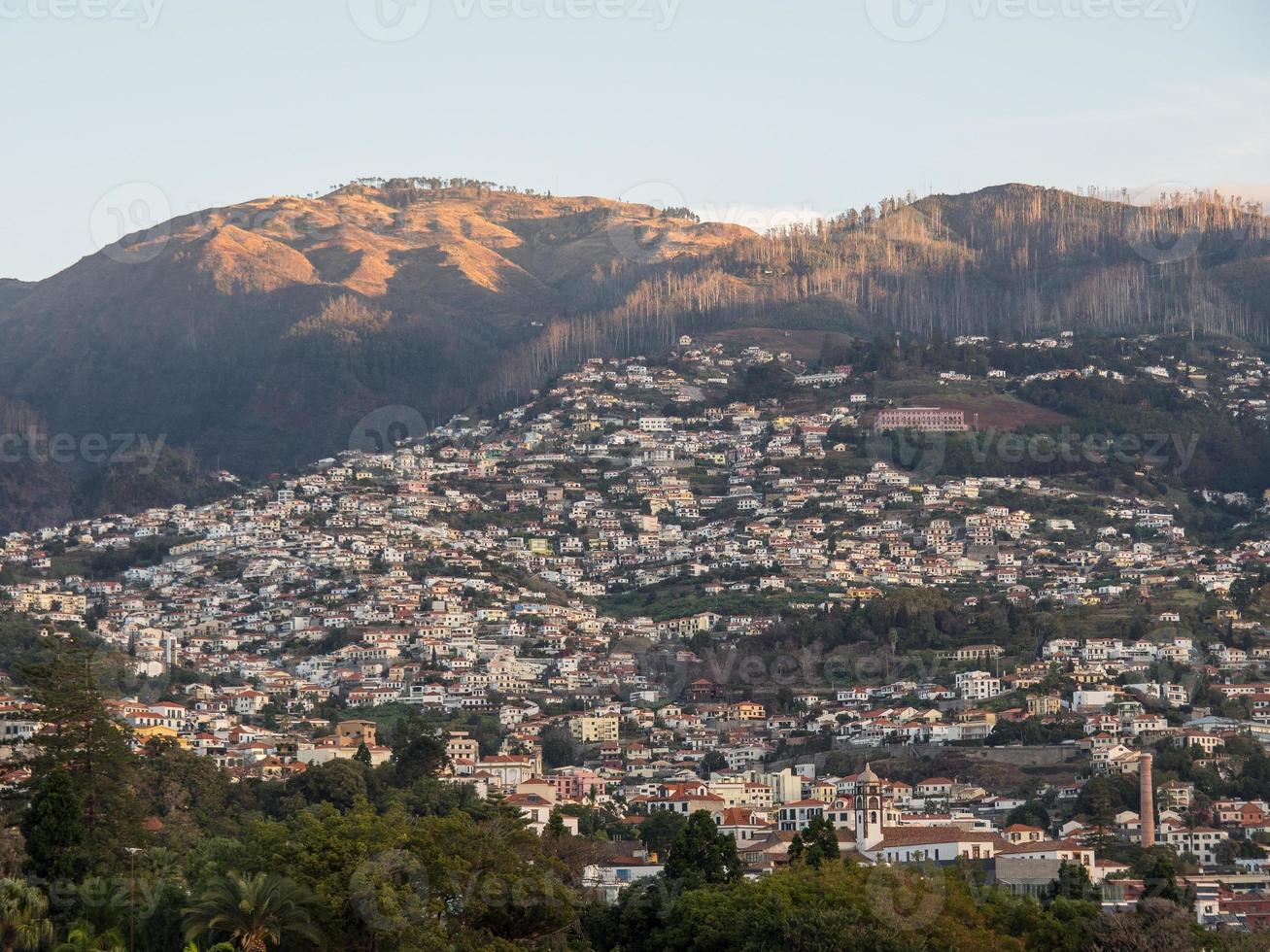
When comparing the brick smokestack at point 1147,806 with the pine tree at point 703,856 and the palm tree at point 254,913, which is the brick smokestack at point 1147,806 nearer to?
the pine tree at point 703,856

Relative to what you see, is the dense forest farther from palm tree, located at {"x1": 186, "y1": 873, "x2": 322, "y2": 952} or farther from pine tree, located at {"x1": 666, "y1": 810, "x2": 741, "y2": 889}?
palm tree, located at {"x1": 186, "y1": 873, "x2": 322, "y2": 952}

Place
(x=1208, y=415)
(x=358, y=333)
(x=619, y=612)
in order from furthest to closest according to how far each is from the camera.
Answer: (x=358, y=333) < (x=1208, y=415) < (x=619, y=612)

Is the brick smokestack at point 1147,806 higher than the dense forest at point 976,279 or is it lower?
lower

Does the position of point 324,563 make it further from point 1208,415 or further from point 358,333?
point 358,333

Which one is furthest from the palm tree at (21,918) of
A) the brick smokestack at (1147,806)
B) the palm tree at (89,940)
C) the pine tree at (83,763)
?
the brick smokestack at (1147,806)

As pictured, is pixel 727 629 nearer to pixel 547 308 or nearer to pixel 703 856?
pixel 703 856

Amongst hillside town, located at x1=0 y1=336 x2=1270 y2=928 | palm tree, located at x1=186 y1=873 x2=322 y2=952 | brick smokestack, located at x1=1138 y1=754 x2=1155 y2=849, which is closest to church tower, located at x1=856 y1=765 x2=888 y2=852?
hillside town, located at x1=0 y1=336 x2=1270 y2=928

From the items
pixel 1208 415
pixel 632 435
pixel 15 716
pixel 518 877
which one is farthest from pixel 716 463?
pixel 518 877
